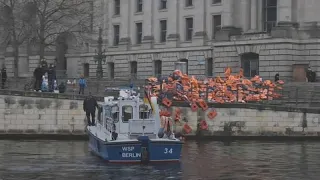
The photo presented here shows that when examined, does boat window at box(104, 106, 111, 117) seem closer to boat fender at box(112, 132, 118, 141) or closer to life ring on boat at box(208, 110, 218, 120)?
boat fender at box(112, 132, 118, 141)

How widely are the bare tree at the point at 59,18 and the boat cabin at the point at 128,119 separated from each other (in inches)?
1245

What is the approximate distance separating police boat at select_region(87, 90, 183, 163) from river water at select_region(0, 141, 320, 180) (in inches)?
19.8

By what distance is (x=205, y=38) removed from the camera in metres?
75.4

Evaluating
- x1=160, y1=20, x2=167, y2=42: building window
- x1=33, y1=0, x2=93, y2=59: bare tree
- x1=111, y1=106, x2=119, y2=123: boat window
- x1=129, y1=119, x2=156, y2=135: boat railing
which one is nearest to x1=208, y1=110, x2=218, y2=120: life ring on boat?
x1=111, y1=106, x2=119, y2=123: boat window

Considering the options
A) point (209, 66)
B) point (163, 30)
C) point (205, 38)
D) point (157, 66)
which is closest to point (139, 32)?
point (163, 30)

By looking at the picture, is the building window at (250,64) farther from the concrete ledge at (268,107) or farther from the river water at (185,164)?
the river water at (185,164)

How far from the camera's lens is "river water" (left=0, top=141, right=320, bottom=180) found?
2691cm

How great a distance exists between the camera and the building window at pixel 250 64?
2630 inches

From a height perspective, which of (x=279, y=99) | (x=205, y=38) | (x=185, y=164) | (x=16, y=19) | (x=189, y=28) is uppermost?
(x=189, y=28)

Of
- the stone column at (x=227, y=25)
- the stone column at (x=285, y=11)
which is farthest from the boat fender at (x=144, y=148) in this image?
the stone column at (x=227, y=25)

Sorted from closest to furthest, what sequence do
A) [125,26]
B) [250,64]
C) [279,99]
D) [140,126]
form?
[140,126] → [279,99] → [250,64] → [125,26]

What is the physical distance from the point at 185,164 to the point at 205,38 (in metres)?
45.7

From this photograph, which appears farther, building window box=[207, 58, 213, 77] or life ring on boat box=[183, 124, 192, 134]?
building window box=[207, 58, 213, 77]

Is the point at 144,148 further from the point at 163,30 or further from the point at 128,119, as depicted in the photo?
the point at 163,30
